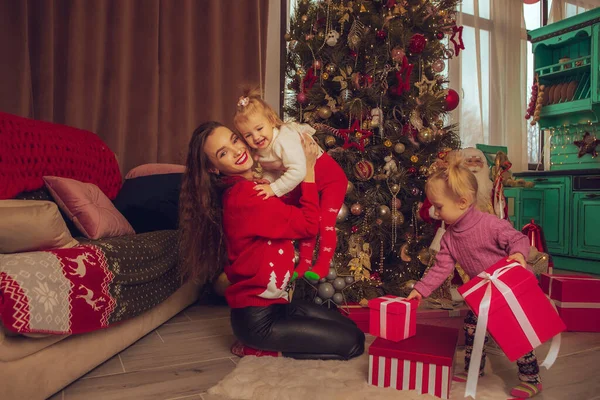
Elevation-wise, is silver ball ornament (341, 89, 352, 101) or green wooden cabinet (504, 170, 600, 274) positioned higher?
silver ball ornament (341, 89, 352, 101)

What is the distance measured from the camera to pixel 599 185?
12.5 feet

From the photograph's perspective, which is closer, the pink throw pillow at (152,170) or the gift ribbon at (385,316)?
the gift ribbon at (385,316)

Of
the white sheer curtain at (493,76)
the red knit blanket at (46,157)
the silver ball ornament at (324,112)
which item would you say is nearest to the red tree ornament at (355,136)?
the silver ball ornament at (324,112)

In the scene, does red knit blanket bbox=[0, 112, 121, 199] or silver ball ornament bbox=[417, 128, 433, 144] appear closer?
red knit blanket bbox=[0, 112, 121, 199]

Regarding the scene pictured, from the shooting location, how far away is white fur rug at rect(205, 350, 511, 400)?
4.77ft

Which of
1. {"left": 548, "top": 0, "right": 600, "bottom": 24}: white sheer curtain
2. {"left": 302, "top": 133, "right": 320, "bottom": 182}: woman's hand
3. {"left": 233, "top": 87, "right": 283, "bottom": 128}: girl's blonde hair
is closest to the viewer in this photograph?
{"left": 233, "top": 87, "right": 283, "bottom": 128}: girl's blonde hair

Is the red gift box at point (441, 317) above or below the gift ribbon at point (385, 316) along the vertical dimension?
below

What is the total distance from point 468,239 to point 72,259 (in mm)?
1294

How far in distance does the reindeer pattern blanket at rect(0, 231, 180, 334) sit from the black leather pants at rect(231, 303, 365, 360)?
1.34 feet

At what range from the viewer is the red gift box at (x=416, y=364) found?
1.42m

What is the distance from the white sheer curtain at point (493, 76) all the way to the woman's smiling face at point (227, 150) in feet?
10.9

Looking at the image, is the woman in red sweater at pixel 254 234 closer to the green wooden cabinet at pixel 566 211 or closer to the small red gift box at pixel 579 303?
the small red gift box at pixel 579 303

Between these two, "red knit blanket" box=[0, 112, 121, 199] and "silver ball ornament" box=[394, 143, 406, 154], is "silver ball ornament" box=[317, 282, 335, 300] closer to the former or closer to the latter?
"silver ball ornament" box=[394, 143, 406, 154]

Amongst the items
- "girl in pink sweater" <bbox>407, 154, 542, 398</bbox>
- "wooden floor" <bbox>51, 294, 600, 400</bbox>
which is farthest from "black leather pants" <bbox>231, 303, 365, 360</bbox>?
"girl in pink sweater" <bbox>407, 154, 542, 398</bbox>
